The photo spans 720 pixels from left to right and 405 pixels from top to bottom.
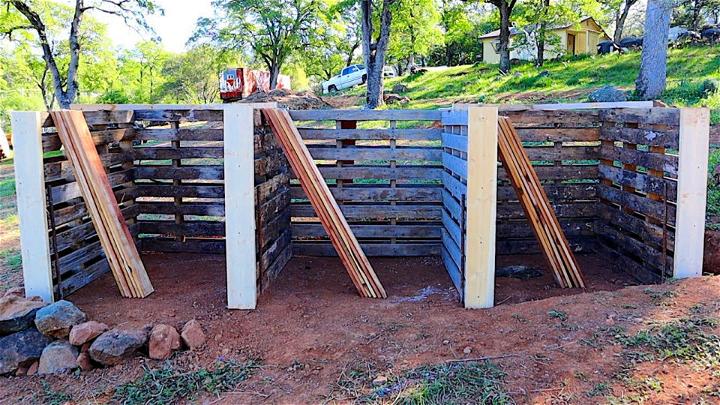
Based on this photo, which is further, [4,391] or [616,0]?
[616,0]

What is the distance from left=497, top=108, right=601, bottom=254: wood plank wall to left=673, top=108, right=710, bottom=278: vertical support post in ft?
4.94

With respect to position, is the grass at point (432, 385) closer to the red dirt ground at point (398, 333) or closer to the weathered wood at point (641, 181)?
the red dirt ground at point (398, 333)

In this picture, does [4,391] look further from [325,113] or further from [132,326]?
[325,113]

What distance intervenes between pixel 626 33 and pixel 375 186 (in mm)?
52473

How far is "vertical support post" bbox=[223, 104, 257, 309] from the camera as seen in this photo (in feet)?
14.7

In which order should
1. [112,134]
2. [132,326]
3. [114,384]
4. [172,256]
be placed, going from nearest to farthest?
1. [114,384]
2. [132,326]
3. [112,134]
4. [172,256]

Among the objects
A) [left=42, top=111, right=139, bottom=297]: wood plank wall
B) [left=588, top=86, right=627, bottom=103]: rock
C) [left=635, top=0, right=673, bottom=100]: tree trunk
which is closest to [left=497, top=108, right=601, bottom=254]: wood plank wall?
[left=42, top=111, right=139, bottom=297]: wood plank wall

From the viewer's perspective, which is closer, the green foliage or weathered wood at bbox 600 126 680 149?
the green foliage

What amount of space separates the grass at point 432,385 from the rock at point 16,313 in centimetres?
237

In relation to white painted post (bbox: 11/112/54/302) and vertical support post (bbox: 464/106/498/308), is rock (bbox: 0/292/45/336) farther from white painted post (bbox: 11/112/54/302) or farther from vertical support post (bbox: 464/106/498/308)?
vertical support post (bbox: 464/106/498/308)

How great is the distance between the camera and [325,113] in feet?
19.2

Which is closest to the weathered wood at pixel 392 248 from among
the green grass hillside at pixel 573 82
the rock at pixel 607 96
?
the green grass hillside at pixel 573 82

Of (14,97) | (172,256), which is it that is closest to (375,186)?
(172,256)

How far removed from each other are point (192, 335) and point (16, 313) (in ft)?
4.28
